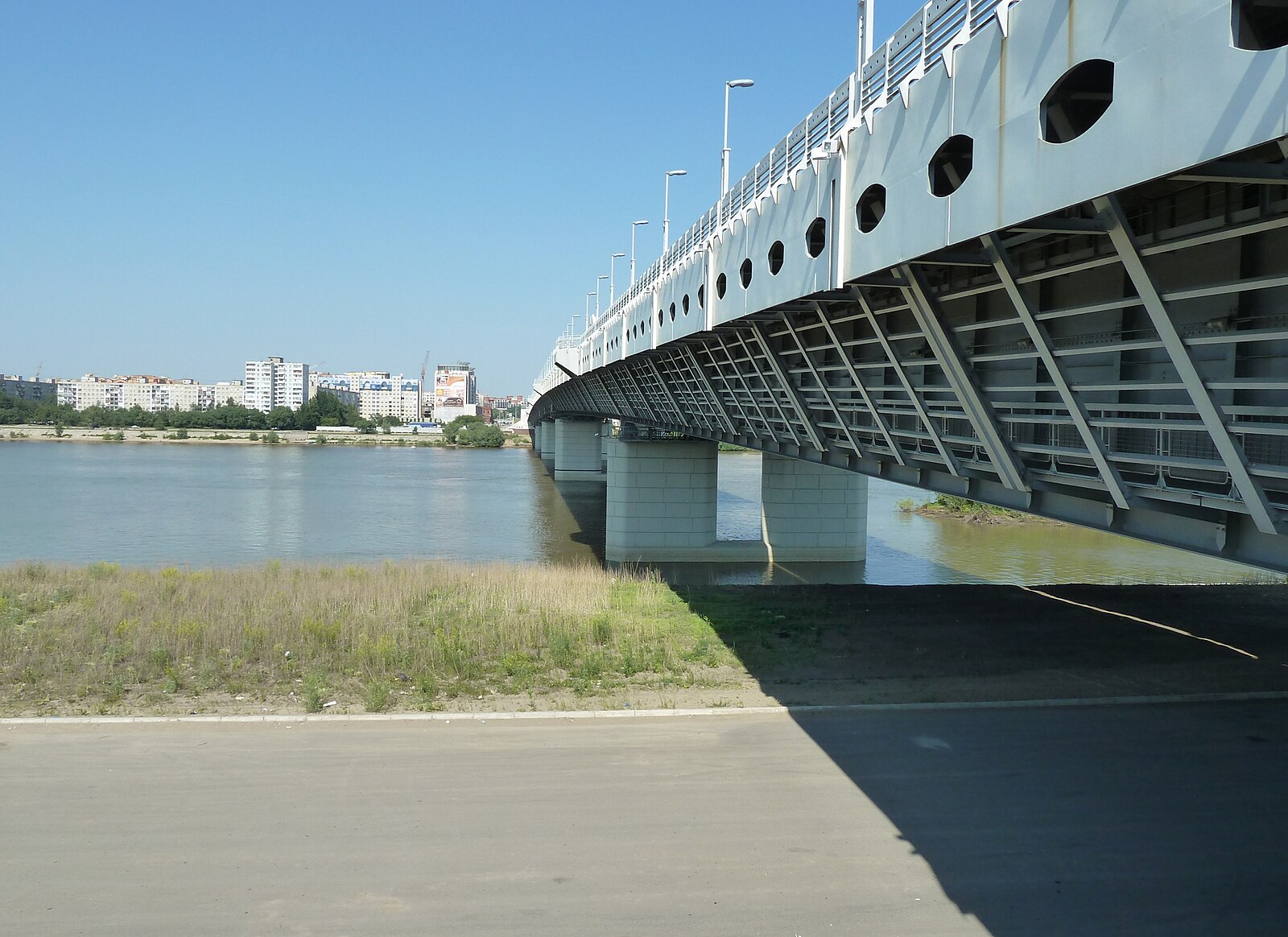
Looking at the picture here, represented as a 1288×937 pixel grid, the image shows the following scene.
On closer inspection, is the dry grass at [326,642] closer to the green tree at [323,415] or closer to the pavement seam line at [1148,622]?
the pavement seam line at [1148,622]

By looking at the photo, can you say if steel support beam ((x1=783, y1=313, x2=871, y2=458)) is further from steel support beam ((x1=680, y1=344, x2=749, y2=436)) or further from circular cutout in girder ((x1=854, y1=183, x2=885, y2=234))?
steel support beam ((x1=680, y1=344, x2=749, y2=436))

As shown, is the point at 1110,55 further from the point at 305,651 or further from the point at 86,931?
the point at 305,651

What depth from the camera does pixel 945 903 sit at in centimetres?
653

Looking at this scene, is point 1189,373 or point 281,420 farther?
point 281,420

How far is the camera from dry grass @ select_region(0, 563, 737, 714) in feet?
37.8

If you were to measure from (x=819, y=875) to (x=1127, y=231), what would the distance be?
15.7 ft

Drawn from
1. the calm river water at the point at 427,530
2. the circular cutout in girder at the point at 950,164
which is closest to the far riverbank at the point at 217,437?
the calm river water at the point at 427,530

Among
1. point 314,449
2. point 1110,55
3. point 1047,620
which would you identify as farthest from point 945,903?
point 314,449

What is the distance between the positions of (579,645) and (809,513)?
17097 mm

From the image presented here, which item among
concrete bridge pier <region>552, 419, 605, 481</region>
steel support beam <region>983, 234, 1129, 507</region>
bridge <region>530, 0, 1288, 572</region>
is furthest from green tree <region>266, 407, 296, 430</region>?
steel support beam <region>983, 234, 1129, 507</region>

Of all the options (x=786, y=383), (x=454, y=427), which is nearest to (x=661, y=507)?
(x=786, y=383)

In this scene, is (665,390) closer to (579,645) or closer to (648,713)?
(579,645)

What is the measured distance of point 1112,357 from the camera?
7512mm

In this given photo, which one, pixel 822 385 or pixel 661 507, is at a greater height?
pixel 822 385
